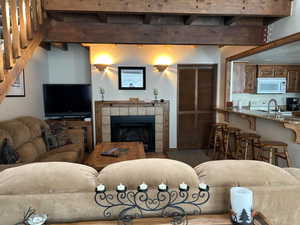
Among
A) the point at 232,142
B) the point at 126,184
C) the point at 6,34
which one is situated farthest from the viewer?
the point at 232,142

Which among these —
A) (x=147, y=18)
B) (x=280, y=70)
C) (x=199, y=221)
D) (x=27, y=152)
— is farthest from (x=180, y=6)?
(x=280, y=70)

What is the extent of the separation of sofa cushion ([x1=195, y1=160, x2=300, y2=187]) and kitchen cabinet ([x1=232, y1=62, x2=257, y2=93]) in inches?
167

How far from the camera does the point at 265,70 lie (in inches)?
217

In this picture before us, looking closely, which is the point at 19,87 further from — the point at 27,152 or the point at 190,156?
the point at 190,156

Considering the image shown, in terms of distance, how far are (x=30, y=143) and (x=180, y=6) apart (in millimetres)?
3063

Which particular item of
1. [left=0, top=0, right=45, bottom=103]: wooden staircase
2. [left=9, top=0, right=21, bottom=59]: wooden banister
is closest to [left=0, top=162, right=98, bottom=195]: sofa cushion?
[left=0, top=0, right=45, bottom=103]: wooden staircase

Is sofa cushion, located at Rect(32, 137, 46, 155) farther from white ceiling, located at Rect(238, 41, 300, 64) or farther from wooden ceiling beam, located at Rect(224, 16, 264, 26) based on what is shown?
white ceiling, located at Rect(238, 41, 300, 64)

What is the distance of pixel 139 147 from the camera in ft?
12.5

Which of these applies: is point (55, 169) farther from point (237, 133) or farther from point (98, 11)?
A: point (237, 133)

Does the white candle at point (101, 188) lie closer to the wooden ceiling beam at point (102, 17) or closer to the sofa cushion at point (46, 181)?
the sofa cushion at point (46, 181)

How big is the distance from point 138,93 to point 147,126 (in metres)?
0.84

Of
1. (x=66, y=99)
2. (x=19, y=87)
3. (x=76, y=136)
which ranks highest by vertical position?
(x=19, y=87)

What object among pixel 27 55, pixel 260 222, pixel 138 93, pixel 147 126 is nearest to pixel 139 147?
pixel 147 126

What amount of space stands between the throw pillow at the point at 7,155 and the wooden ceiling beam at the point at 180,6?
1.80 metres
